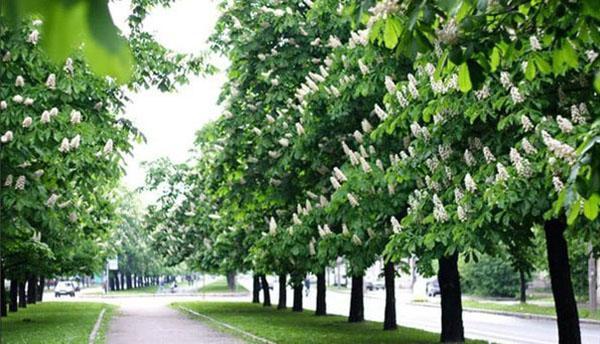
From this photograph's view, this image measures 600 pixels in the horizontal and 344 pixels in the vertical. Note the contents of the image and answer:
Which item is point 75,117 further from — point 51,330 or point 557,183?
point 51,330

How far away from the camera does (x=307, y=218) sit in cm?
1527

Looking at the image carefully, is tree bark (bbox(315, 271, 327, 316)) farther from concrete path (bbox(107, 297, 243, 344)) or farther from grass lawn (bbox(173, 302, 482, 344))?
concrete path (bbox(107, 297, 243, 344))

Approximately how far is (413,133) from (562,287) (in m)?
3.86

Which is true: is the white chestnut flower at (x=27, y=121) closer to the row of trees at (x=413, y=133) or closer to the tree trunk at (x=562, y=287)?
the row of trees at (x=413, y=133)

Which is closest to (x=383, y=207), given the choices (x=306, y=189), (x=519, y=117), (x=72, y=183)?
(x=519, y=117)

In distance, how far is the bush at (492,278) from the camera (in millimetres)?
53875

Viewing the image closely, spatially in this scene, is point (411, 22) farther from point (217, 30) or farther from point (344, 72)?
point (217, 30)

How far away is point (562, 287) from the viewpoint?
1329 cm

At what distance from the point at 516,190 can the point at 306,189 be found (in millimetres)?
8314

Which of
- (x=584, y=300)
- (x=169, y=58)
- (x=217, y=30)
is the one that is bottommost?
(x=584, y=300)

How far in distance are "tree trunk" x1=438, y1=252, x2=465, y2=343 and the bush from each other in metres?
35.8

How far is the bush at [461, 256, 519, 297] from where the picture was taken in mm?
53875

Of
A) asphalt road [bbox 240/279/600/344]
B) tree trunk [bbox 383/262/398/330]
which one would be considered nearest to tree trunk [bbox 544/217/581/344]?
asphalt road [bbox 240/279/600/344]

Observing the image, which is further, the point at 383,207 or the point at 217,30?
the point at 217,30
